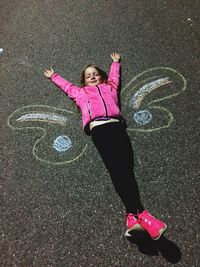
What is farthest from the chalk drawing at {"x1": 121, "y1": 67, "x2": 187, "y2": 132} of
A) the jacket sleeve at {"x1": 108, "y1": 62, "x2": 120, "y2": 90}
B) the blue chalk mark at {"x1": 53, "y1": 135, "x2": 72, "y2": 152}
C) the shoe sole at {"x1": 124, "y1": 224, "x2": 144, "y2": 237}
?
the shoe sole at {"x1": 124, "y1": 224, "x2": 144, "y2": 237}

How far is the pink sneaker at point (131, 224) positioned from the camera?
3.49m

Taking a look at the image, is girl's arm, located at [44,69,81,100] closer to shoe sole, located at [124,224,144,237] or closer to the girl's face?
the girl's face

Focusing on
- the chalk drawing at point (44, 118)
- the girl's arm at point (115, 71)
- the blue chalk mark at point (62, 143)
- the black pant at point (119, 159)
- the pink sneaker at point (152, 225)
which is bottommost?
the pink sneaker at point (152, 225)

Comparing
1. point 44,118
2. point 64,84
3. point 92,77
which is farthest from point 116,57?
point 44,118

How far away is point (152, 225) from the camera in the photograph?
3471mm

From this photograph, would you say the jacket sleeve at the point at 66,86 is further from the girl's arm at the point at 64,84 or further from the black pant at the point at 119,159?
the black pant at the point at 119,159

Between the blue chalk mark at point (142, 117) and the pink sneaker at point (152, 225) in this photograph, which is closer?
the pink sneaker at point (152, 225)

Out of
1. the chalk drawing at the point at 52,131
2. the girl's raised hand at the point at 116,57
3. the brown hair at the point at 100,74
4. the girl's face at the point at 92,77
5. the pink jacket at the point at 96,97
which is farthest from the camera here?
the girl's raised hand at the point at 116,57

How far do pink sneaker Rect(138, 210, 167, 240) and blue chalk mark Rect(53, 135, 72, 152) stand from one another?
1.37 m

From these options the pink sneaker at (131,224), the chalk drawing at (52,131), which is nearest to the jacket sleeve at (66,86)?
the chalk drawing at (52,131)

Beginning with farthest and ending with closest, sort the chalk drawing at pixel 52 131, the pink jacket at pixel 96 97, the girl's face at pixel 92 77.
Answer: the girl's face at pixel 92 77, the chalk drawing at pixel 52 131, the pink jacket at pixel 96 97

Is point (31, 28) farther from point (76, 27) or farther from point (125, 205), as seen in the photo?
point (125, 205)

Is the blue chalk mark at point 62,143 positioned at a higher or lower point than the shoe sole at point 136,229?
higher

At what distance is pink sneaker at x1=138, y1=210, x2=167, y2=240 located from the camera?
3400 millimetres
